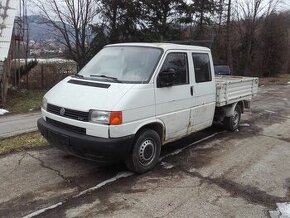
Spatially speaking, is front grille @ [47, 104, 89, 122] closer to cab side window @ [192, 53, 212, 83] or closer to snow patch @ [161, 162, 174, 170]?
snow patch @ [161, 162, 174, 170]

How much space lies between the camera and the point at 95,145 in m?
4.84

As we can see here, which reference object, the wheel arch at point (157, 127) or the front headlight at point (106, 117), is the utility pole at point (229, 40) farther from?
the front headlight at point (106, 117)

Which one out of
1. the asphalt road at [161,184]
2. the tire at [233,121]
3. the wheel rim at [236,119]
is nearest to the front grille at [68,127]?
the asphalt road at [161,184]

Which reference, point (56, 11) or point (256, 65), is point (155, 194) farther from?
point (256, 65)

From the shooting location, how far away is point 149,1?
19.9 metres

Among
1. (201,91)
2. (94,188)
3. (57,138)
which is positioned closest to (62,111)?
(57,138)

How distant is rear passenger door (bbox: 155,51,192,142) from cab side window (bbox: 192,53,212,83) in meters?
0.33

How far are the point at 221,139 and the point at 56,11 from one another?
14235 mm

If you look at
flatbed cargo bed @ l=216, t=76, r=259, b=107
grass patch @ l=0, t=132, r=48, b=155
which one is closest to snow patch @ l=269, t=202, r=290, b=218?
flatbed cargo bed @ l=216, t=76, r=259, b=107

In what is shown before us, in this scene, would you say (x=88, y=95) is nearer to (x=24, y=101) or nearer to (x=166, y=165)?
(x=166, y=165)

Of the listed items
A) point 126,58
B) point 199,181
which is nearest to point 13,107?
point 126,58

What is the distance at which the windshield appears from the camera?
5574 millimetres

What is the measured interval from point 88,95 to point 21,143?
2729 mm

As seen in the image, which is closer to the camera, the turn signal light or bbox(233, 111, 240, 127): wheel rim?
the turn signal light
